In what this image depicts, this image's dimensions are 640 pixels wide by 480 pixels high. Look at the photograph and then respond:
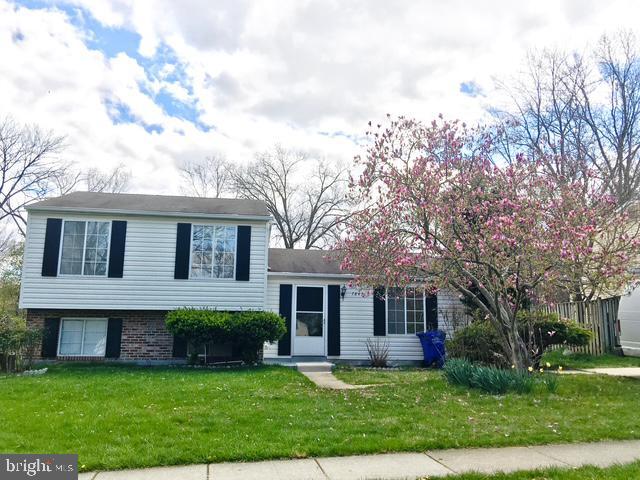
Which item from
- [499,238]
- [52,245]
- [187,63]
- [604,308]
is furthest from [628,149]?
[52,245]

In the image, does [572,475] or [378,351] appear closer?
[572,475]

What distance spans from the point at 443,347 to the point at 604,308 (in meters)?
4.72

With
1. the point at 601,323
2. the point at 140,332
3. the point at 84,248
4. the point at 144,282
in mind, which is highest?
the point at 84,248

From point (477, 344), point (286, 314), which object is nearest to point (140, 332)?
point (286, 314)

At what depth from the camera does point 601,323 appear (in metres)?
14.3

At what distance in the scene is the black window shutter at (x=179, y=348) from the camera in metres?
13.7

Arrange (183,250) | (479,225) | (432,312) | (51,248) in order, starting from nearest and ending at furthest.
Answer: (479,225) → (51,248) → (183,250) → (432,312)

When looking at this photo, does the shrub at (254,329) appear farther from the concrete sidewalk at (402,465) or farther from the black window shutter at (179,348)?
the concrete sidewalk at (402,465)

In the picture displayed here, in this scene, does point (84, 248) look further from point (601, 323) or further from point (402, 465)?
point (601, 323)

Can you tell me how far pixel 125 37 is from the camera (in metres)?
9.57

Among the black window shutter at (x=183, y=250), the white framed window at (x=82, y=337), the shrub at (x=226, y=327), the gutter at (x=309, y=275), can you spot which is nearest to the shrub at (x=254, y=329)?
the shrub at (x=226, y=327)

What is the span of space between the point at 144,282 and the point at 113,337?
1.73 meters

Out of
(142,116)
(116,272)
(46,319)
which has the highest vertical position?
(142,116)

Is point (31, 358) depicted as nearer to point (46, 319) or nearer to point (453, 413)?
point (46, 319)
